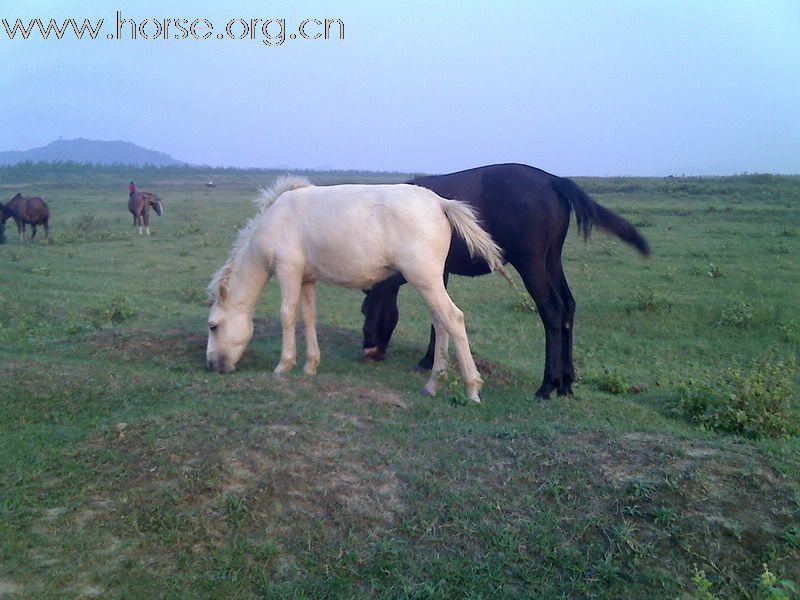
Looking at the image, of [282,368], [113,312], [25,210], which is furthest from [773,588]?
[25,210]

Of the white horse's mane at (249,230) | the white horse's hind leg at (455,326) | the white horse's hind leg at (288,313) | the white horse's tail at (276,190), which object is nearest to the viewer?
the white horse's hind leg at (455,326)

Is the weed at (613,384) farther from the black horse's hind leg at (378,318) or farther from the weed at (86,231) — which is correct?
the weed at (86,231)

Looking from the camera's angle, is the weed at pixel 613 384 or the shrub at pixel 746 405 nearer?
the shrub at pixel 746 405

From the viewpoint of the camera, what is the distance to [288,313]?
22.2 feet

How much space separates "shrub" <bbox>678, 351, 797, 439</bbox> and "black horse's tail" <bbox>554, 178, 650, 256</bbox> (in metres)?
1.40

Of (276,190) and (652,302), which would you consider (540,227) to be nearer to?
(276,190)

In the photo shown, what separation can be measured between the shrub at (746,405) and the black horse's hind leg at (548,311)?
1.20m

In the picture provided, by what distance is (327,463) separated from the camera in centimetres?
425

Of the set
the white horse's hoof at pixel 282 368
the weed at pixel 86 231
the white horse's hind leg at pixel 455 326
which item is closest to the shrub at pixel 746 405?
the white horse's hind leg at pixel 455 326

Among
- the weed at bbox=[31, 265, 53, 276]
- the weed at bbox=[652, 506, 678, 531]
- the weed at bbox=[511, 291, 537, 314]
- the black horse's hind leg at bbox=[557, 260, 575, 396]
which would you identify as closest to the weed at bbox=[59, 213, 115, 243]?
the weed at bbox=[31, 265, 53, 276]

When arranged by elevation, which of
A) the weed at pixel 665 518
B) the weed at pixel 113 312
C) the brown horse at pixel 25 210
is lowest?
the weed at pixel 113 312

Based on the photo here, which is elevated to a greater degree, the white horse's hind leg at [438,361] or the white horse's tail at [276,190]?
the white horse's tail at [276,190]

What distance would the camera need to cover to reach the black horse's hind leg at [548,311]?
21.1ft

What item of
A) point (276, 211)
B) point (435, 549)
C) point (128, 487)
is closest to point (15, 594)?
point (128, 487)
